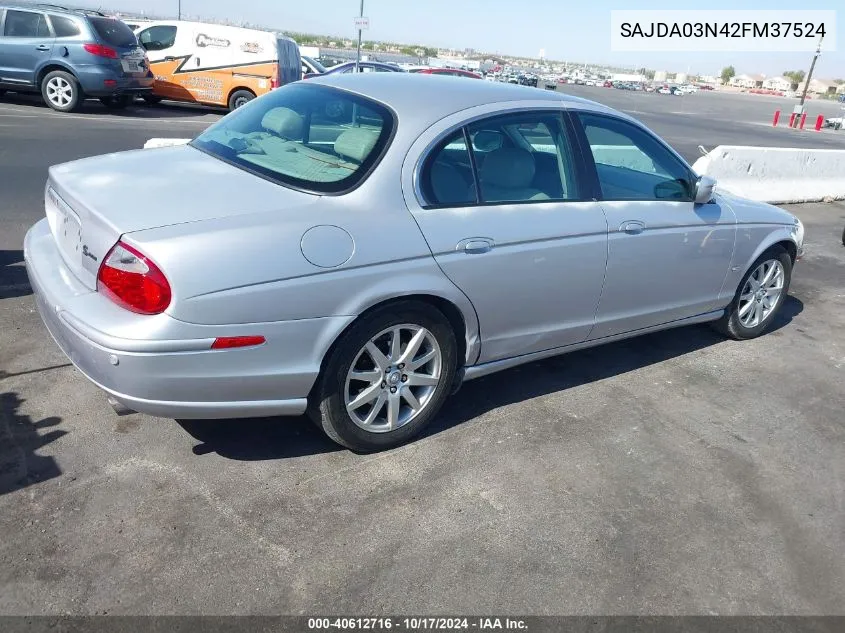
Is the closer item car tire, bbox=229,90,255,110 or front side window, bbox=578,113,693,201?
front side window, bbox=578,113,693,201

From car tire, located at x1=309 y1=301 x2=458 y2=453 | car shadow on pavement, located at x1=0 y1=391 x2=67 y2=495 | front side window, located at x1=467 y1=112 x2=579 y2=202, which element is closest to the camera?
car shadow on pavement, located at x1=0 y1=391 x2=67 y2=495

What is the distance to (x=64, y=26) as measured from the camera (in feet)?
45.3

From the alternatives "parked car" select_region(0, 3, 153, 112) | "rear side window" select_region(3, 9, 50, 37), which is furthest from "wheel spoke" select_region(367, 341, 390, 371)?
"rear side window" select_region(3, 9, 50, 37)

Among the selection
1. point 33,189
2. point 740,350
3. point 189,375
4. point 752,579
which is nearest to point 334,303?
point 189,375

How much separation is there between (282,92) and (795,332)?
4.40m

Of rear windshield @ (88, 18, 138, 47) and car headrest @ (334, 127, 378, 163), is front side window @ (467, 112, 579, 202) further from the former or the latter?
rear windshield @ (88, 18, 138, 47)

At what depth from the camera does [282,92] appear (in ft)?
13.8

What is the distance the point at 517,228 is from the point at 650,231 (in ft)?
3.46

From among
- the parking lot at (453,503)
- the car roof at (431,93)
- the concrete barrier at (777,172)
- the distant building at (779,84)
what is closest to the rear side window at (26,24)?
the parking lot at (453,503)

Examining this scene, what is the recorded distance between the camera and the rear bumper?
2.85m

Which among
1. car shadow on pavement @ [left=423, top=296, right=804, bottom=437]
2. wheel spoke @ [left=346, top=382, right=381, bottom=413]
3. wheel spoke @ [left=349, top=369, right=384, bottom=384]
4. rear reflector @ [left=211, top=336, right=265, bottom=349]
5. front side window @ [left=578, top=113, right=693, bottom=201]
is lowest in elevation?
car shadow on pavement @ [left=423, top=296, right=804, bottom=437]

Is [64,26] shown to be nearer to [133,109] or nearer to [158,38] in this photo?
[133,109]

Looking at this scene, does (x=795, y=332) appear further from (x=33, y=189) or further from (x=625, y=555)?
(x=33, y=189)

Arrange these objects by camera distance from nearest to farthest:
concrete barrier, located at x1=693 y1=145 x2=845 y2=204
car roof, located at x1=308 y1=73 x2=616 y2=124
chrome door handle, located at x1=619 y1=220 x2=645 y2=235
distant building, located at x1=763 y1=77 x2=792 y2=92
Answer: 1. car roof, located at x1=308 y1=73 x2=616 y2=124
2. chrome door handle, located at x1=619 y1=220 x2=645 y2=235
3. concrete barrier, located at x1=693 y1=145 x2=845 y2=204
4. distant building, located at x1=763 y1=77 x2=792 y2=92
